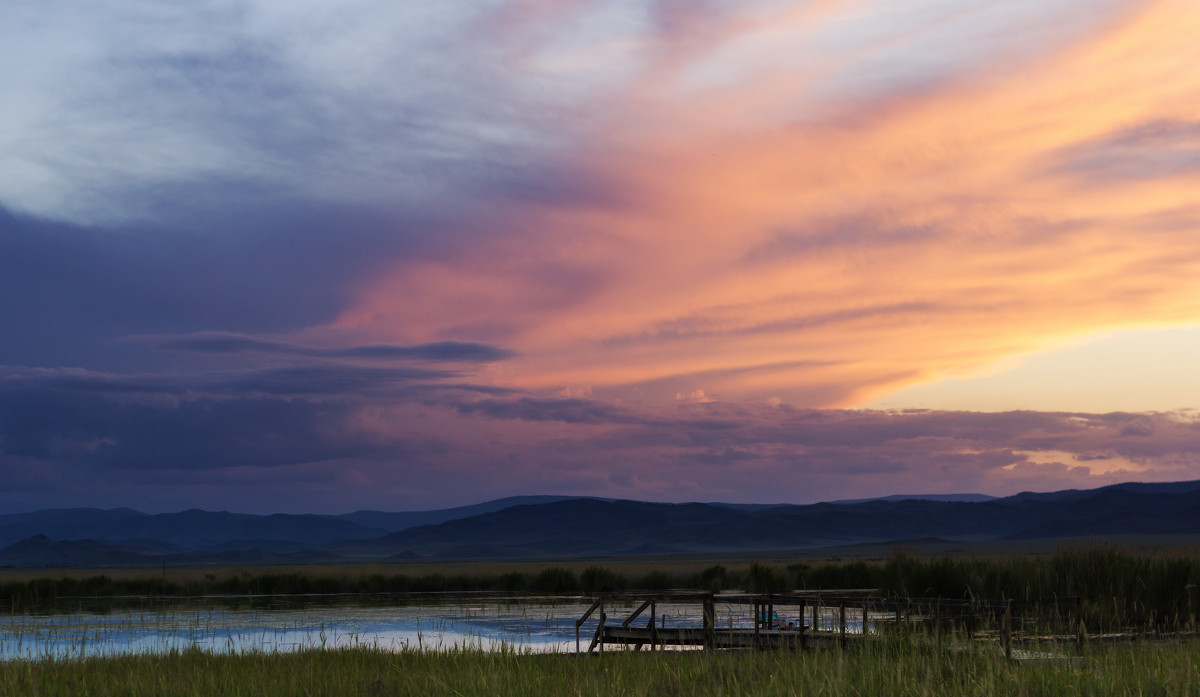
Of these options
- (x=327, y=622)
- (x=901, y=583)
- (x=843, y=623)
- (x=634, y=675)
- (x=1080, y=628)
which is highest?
(x=1080, y=628)

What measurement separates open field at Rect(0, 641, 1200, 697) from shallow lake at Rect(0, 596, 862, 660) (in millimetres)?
8573

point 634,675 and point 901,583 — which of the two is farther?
point 901,583

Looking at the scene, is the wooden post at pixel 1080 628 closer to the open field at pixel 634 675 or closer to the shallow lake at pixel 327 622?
the open field at pixel 634 675

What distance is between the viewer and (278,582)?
184ft

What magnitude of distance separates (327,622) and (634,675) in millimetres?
25214

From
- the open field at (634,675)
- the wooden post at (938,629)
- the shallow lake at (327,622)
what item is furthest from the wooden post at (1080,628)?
the shallow lake at (327,622)

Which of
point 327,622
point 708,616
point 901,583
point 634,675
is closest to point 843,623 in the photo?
point 708,616

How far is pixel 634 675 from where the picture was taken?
53.3 feet

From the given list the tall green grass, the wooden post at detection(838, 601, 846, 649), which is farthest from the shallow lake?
the wooden post at detection(838, 601, 846, 649)

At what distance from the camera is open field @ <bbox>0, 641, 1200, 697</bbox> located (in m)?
12.6

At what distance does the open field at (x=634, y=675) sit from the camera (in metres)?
12.6

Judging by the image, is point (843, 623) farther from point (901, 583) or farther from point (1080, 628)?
point (901, 583)

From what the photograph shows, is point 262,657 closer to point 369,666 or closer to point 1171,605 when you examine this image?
point 369,666

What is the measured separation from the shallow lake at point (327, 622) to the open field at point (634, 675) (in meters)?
8.57
